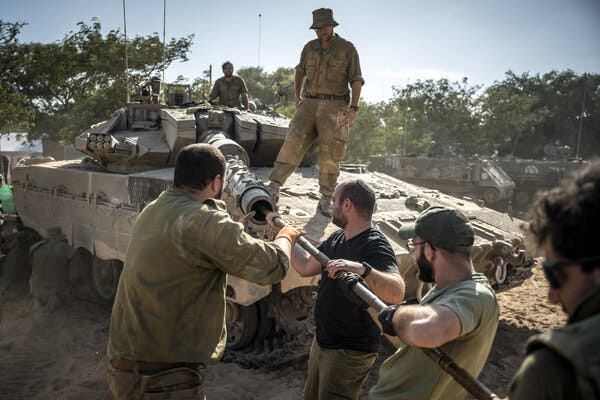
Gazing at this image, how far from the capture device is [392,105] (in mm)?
36906

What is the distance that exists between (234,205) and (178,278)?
2.57 m

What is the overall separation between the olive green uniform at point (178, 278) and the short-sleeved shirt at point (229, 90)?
7.22 m

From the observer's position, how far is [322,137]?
235 inches

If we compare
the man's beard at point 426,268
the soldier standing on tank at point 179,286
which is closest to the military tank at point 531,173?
the man's beard at point 426,268

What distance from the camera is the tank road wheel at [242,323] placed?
18.6ft

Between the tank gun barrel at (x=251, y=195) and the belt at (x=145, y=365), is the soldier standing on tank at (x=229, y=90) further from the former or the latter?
the belt at (x=145, y=365)

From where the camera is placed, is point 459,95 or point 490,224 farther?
point 459,95

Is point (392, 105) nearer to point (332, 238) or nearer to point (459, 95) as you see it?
point (459, 95)

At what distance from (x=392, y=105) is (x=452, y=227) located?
3549 cm

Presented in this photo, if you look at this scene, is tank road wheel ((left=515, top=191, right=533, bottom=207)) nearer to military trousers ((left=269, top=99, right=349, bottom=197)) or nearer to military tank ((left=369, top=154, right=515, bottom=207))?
→ military tank ((left=369, top=154, right=515, bottom=207))

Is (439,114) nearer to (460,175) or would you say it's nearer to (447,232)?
(460,175)

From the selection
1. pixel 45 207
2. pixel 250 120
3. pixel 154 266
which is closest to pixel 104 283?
pixel 45 207

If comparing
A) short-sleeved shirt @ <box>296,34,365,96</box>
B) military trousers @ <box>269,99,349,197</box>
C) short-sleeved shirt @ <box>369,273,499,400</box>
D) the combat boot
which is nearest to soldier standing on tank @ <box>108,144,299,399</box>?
short-sleeved shirt @ <box>369,273,499,400</box>

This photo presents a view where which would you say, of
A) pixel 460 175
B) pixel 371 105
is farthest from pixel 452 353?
pixel 371 105
